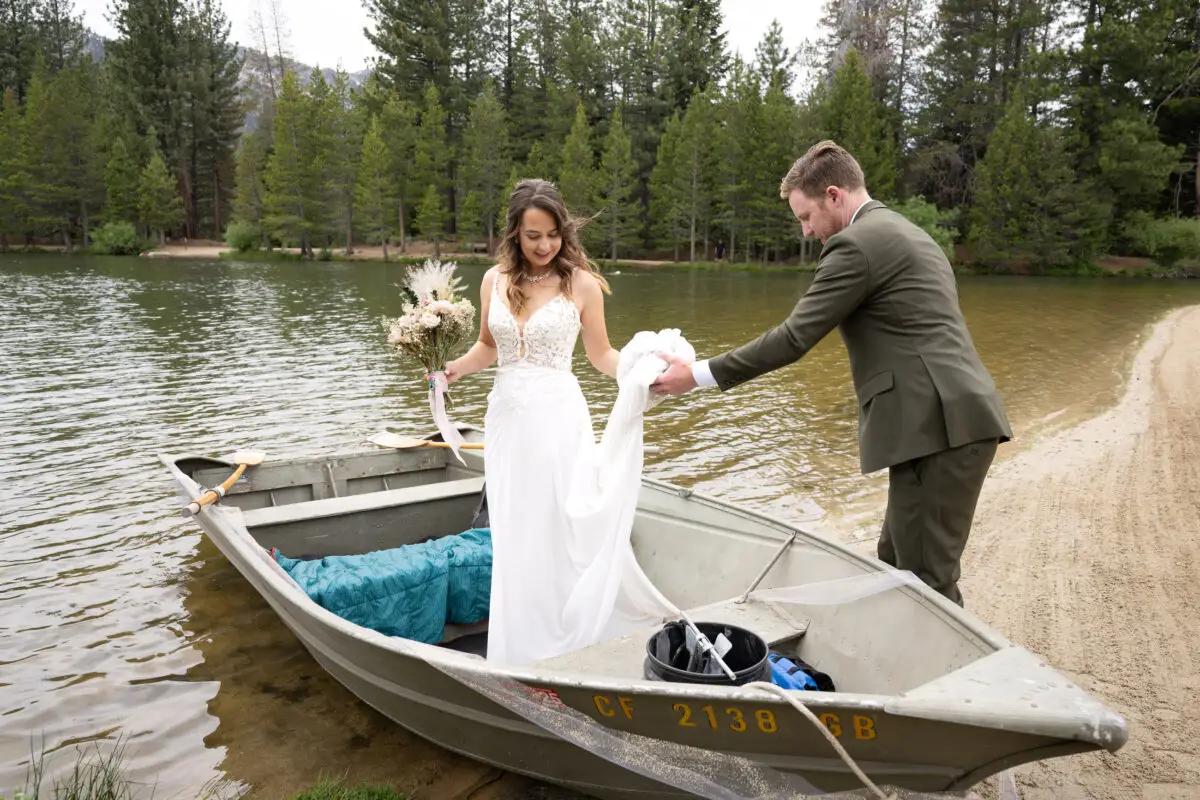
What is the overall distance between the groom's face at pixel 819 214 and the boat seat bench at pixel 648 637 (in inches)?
68.9

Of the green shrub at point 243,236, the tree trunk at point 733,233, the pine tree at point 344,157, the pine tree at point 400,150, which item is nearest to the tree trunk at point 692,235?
the tree trunk at point 733,233

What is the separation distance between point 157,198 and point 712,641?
57.1m

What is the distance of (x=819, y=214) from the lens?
11.6 feet

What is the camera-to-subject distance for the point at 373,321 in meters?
22.2

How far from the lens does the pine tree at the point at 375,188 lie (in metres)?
48.3

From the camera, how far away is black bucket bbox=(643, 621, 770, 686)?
2.93 meters

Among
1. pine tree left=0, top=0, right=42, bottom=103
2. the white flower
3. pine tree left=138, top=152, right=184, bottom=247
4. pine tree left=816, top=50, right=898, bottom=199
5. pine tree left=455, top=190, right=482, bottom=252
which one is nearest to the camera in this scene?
the white flower

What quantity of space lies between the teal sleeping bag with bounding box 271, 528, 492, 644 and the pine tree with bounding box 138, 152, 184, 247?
54459 millimetres

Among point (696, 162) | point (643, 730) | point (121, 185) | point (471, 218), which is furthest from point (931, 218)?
point (121, 185)

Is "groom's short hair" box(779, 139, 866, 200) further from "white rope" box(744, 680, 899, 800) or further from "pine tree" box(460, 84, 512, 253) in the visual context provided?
"pine tree" box(460, 84, 512, 253)

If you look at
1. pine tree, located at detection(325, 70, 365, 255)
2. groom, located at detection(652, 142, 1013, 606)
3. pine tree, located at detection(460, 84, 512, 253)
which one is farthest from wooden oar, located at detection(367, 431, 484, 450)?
pine tree, located at detection(325, 70, 365, 255)

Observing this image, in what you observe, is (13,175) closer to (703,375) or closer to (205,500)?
(205,500)

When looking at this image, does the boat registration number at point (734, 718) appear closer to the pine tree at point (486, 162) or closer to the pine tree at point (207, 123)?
the pine tree at point (486, 162)

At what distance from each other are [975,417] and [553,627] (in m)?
2.15
